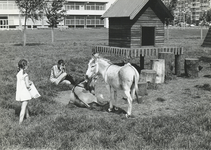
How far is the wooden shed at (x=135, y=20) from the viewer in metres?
12.5

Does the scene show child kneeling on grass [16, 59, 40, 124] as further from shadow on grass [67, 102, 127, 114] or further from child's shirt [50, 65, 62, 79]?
child's shirt [50, 65, 62, 79]

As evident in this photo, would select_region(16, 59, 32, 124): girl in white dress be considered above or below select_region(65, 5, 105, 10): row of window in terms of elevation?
below

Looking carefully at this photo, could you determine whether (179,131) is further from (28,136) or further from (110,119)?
(28,136)

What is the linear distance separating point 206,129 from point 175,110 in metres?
1.85

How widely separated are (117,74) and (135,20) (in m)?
5.36

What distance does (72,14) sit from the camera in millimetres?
88125

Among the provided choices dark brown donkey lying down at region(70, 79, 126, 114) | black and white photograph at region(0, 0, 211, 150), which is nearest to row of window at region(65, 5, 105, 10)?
black and white photograph at region(0, 0, 211, 150)

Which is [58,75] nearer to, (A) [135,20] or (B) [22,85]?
(A) [135,20]

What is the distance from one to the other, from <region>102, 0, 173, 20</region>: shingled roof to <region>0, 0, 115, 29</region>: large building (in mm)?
69530

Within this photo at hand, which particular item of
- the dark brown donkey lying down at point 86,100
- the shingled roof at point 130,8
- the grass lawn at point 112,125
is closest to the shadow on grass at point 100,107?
the dark brown donkey lying down at point 86,100

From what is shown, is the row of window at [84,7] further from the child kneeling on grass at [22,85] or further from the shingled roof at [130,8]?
the child kneeling on grass at [22,85]

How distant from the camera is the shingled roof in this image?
12.1m

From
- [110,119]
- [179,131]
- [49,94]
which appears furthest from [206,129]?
[49,94]

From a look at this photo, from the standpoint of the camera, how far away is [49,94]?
10.5m
